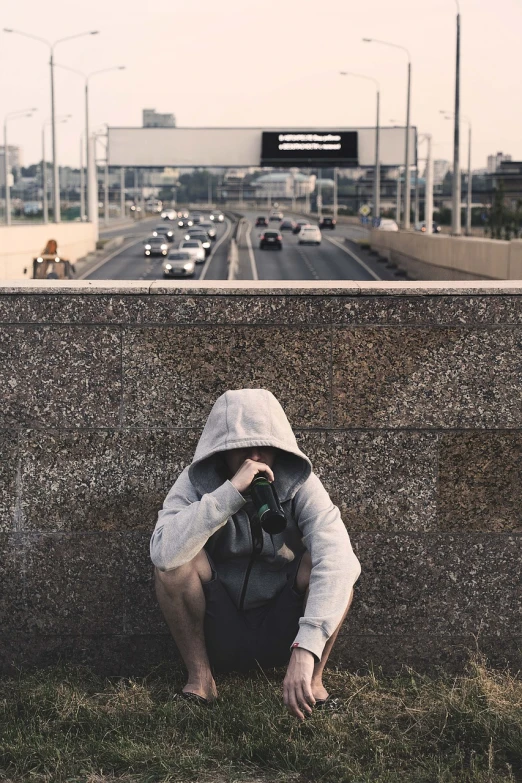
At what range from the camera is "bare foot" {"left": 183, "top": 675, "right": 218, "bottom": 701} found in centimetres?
464

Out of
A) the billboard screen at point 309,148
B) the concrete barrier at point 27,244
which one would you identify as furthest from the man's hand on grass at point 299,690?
the billboard screen at point 309,148

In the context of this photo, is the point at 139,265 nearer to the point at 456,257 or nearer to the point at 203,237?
the point at 203,237

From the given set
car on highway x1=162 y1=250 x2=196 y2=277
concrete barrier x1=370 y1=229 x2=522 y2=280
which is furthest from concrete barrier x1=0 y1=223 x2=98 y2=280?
concrete barrier x1=370 y1=229 x2=522 y2=280

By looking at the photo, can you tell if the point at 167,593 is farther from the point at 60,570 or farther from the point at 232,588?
the point at 60,570

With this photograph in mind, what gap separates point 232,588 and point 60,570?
Result: 92cm

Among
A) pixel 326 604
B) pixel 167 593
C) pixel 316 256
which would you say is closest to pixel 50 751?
pixel 167 593

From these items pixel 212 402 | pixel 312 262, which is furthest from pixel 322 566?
pixel 312 262

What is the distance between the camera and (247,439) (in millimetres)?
4457

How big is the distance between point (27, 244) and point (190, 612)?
4326cm

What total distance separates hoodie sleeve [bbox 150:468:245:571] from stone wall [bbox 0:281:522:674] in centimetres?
80

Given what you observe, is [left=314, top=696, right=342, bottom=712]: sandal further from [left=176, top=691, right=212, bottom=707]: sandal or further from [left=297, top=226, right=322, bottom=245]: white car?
[left=297, top=226, right=322, bottom=245]: white car

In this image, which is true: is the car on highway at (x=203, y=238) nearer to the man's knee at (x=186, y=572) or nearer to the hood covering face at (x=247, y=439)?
the hood covering face at (x=247, y=439)

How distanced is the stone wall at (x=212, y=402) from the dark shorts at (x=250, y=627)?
645 millimetres

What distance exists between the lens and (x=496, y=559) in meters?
5.26
